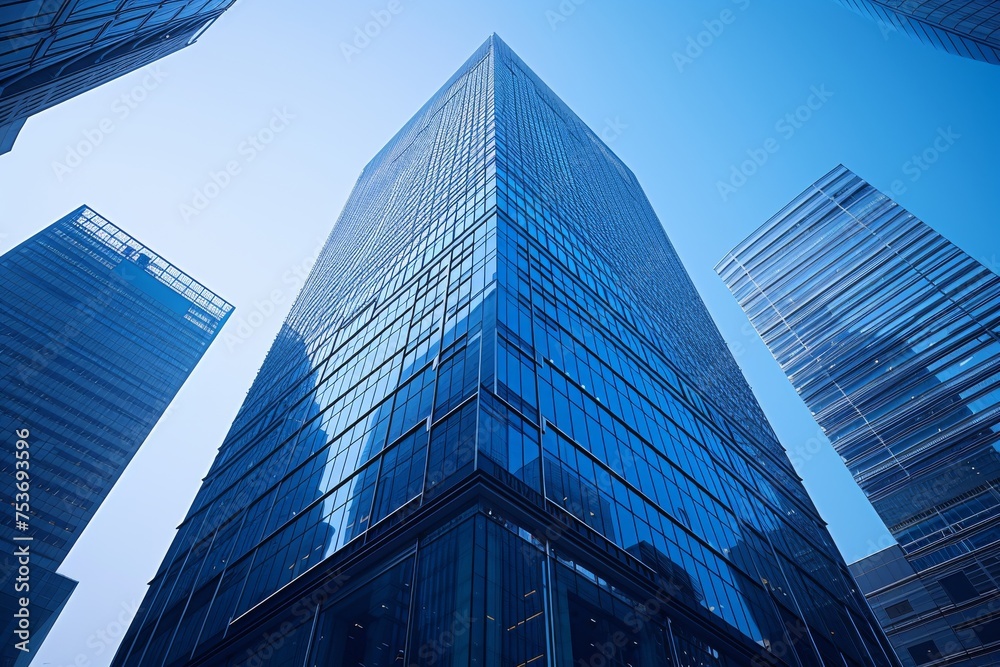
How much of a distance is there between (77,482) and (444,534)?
3596 inches

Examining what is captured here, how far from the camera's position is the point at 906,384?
65688 mm

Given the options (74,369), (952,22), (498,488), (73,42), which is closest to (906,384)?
(952,22)

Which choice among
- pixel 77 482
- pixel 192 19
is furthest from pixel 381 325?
pixel 77 482

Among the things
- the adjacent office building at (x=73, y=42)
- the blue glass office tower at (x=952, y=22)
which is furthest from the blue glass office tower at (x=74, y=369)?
the blue glass office tower at (x=952, y=22)

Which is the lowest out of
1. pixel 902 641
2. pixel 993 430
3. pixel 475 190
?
pixel 902 641

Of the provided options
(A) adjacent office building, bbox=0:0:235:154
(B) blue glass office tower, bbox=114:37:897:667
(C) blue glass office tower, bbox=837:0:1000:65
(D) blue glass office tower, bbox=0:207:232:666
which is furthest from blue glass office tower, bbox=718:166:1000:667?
(D) blue glass office tower, bbox=0:207:232:666

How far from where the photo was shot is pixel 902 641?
173ft

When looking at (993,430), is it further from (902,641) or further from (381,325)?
(381,325)

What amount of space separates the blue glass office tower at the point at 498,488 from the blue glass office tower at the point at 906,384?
15.8 meters

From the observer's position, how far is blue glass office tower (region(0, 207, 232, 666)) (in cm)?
7812

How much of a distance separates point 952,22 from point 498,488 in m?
56.6

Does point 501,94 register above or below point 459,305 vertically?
above

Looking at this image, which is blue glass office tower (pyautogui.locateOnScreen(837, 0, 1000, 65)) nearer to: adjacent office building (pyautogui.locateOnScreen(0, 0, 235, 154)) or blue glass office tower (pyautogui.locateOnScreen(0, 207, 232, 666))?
adjacent office building (pyautogui.locateOnScreen(0, 0, 235, 154))

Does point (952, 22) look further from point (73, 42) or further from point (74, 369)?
point (74, 369)
